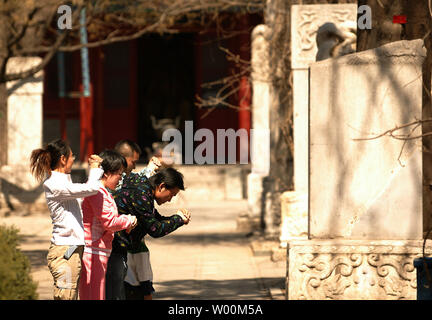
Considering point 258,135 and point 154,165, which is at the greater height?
point 258,135

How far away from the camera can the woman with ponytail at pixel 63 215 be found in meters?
7.31

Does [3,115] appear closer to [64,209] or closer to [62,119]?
[62,119]

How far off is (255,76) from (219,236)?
2922mm

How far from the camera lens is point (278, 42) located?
15.4 metres

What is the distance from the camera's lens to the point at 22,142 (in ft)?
69.2

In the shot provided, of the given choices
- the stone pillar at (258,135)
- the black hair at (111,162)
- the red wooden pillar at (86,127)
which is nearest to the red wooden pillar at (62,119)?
the red wooden pillar at (86,127)

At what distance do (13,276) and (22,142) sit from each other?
15.4m

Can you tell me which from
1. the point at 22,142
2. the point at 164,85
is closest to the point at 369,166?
the point at 22,142

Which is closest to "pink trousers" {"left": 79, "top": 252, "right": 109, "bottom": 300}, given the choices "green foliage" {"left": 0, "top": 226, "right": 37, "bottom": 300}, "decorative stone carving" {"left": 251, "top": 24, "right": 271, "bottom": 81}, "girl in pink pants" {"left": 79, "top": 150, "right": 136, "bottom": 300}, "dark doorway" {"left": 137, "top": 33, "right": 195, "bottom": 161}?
"girl in pink pants" {"left": 79, "top": 150, "right": 136, "bottom": 300}

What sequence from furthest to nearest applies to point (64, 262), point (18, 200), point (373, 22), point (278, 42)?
point (18, 200), point (278, 42), point (373, 22), point (64, 262)

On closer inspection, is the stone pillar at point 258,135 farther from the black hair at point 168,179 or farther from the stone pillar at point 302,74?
the black hair at point 168,179
